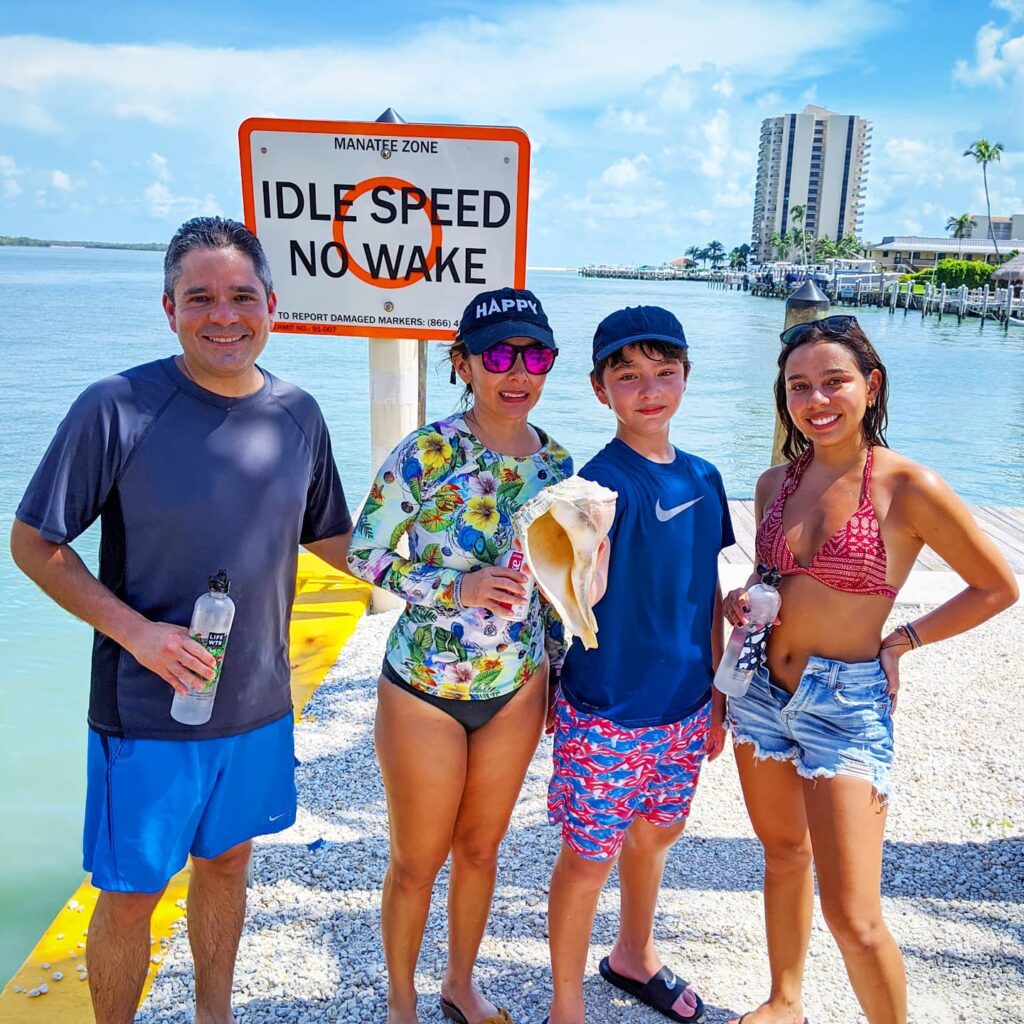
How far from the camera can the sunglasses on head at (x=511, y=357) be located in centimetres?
245

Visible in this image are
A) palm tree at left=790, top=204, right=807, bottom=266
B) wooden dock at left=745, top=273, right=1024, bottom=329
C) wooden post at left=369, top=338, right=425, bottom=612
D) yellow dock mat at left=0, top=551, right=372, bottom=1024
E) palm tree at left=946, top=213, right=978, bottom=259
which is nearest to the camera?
yellow dock mat at left=0, top=551, right=372, bottom=1024

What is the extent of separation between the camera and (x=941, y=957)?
10.8 feet

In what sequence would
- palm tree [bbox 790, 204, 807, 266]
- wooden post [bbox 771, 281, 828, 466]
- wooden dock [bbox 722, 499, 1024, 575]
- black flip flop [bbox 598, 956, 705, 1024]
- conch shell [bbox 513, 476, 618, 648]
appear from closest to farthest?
conch shell [bbox 513, 476, 618, 648], black flip flop [bbox 598, 956, 705, 1024], wooden post [bbox 771, 281, 828, 466], wooden dock [bbox 722, 499, 1024, 575], palm tree [bbox 790, 204, 807, 266]

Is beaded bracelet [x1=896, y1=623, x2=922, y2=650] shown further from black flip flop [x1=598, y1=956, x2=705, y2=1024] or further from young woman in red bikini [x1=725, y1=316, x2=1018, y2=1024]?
black flip flop [x1=598, y1=956, x2=705, y2=1024]

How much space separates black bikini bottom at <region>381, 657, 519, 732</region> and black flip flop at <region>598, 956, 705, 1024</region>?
4.02ft

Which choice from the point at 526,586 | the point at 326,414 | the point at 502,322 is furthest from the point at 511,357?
the point at 326,414

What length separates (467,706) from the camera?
2467 millimetres

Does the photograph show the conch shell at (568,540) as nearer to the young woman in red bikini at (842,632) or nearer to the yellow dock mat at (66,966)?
the young woman in red bikini at (842,632)

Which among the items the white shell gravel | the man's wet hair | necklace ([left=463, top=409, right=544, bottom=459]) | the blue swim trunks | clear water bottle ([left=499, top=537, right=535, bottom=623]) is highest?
the man's wet hair

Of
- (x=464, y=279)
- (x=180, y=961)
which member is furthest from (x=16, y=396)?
(x=180, y=961)

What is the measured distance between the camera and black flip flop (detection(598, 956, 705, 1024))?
2955mm

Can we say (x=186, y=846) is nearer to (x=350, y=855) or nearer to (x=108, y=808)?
(x=108, y=808)

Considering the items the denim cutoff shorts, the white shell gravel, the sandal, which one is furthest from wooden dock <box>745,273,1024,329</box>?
the sandal

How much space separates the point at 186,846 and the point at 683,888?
2.14 meters
